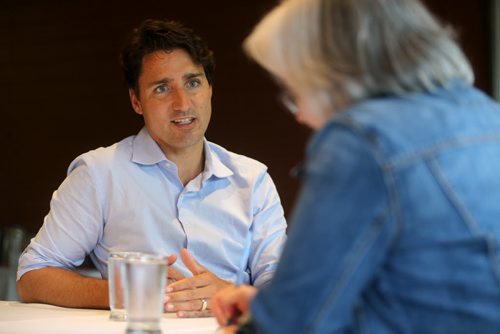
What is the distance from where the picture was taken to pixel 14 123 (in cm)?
529

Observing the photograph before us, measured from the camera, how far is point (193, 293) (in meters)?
1.78

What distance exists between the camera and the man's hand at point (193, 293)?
1756 mm

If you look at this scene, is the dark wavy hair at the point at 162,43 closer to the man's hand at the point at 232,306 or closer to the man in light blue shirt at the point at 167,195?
the man in light blue shirt at the point at 167,195

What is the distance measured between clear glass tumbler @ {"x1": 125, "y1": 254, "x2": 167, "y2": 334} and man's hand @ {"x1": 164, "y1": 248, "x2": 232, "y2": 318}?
484 millimetres

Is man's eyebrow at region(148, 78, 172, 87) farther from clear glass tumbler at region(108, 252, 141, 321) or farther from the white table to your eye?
clear glass tumbler at region(108, 252, 141, 321)

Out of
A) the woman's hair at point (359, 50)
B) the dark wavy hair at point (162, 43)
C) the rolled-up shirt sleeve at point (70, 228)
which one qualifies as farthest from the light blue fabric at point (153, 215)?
the woman's hair at point (359, 50)

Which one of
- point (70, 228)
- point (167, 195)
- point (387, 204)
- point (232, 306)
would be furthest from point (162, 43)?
point (387, 204)

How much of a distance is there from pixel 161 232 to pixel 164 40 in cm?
57

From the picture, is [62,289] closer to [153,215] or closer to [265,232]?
[153,215]

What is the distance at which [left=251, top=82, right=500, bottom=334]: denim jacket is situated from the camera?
0.86 metres

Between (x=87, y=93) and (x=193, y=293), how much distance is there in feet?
11.5

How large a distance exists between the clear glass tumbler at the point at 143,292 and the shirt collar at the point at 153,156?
3.43 ft

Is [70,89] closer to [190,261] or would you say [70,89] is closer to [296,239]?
[190,261]

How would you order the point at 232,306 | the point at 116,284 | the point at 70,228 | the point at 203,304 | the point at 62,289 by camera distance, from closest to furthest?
the point at 232,306 → the point at 116,284 → the point at 203,304 → the point at 62,289 → the point at 70,228
